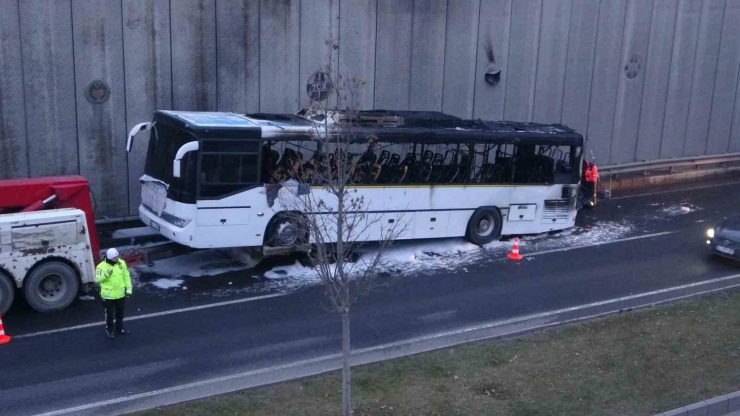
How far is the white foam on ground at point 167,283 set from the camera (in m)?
15.5

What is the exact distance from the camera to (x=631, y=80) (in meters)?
25.9

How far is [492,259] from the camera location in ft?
59.3

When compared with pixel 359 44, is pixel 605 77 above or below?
below

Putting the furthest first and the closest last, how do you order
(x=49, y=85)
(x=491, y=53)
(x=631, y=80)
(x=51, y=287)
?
(x=631, y=80)
(x=491, y=53)
(x=49, y=85)
(x=51, y=287)

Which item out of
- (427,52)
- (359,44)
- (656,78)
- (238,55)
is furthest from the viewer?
(656,78)

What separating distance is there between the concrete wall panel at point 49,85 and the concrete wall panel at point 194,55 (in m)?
2.32

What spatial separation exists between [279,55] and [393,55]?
10.7ft

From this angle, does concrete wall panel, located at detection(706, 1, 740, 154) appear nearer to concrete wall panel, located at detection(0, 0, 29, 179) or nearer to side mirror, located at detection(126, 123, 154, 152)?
side mirror, located at detection(126, 123, 154, 152)

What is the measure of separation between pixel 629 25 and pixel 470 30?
19.3 feet

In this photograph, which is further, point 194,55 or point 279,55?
point 279,55

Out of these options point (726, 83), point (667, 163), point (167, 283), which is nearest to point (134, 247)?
point (167, 283)

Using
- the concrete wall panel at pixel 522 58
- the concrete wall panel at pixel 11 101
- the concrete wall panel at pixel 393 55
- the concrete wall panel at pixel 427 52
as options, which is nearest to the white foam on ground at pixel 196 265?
the concrete wall panel at pixel 11 101

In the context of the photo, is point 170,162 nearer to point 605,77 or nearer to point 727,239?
point 727,239

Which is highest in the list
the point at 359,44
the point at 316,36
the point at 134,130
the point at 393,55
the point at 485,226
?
the point at 316,36
